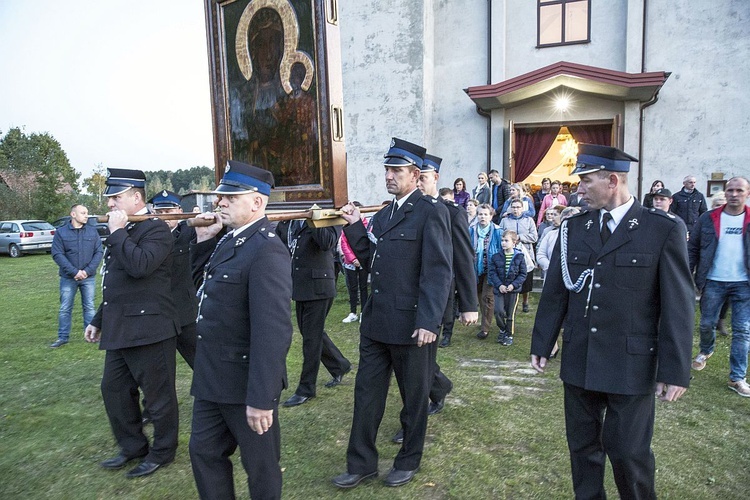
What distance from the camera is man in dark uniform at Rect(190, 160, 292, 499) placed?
2701mm

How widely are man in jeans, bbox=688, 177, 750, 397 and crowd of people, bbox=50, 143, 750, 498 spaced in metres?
0.01

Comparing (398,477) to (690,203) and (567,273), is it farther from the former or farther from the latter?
(690,203)

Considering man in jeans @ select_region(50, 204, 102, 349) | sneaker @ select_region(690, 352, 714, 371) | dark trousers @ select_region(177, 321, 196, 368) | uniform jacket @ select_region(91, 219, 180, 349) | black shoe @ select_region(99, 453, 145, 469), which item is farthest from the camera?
man in jeans @ select_region(50, 204, 102, 349)

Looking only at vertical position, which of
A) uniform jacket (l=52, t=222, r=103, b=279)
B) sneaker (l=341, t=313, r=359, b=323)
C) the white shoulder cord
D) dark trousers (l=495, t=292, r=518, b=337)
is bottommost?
sneaker (l=341, t=313, r=359, b=323)

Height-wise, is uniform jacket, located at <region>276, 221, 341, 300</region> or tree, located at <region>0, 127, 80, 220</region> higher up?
tree, located at <region>0, 127, 80, 220</region>

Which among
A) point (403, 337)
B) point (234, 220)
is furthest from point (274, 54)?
point (403, 337)

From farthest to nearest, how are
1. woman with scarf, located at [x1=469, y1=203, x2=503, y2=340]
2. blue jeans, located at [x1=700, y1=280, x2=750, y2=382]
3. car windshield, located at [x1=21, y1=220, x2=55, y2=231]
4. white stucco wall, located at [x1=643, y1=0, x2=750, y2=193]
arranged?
car windshield, located at [x1=21, y1=220, x2=55, y2=231] → white stucco wall, located at [x1=643, y1=0, x2=750, y2=193] → woman with scarf, located at [x1=469, y1=203, x2=503, y2=340] → blue jeans, located at [x1=700, y1=280, x2=750, y2=382]

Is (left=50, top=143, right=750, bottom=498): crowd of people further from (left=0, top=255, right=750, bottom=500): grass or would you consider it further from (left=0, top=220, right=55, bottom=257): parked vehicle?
(left=0, top=220, right=55, bottom=257): parked vehicle

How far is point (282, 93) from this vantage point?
11.4 feet

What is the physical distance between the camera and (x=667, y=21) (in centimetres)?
1248

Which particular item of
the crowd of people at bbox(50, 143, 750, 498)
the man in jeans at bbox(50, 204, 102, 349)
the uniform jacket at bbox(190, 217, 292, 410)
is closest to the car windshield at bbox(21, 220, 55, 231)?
the man in jeans at bbox(50, 204, 102, 349)

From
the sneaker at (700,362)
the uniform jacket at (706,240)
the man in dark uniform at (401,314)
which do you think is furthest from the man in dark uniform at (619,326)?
the sneaker at (700,362)

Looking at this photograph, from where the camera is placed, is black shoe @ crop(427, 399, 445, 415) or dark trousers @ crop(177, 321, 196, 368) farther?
black shoe @ crop(427, 399, 445, 415)

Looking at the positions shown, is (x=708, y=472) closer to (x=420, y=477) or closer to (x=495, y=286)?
(x=420, y=477)
